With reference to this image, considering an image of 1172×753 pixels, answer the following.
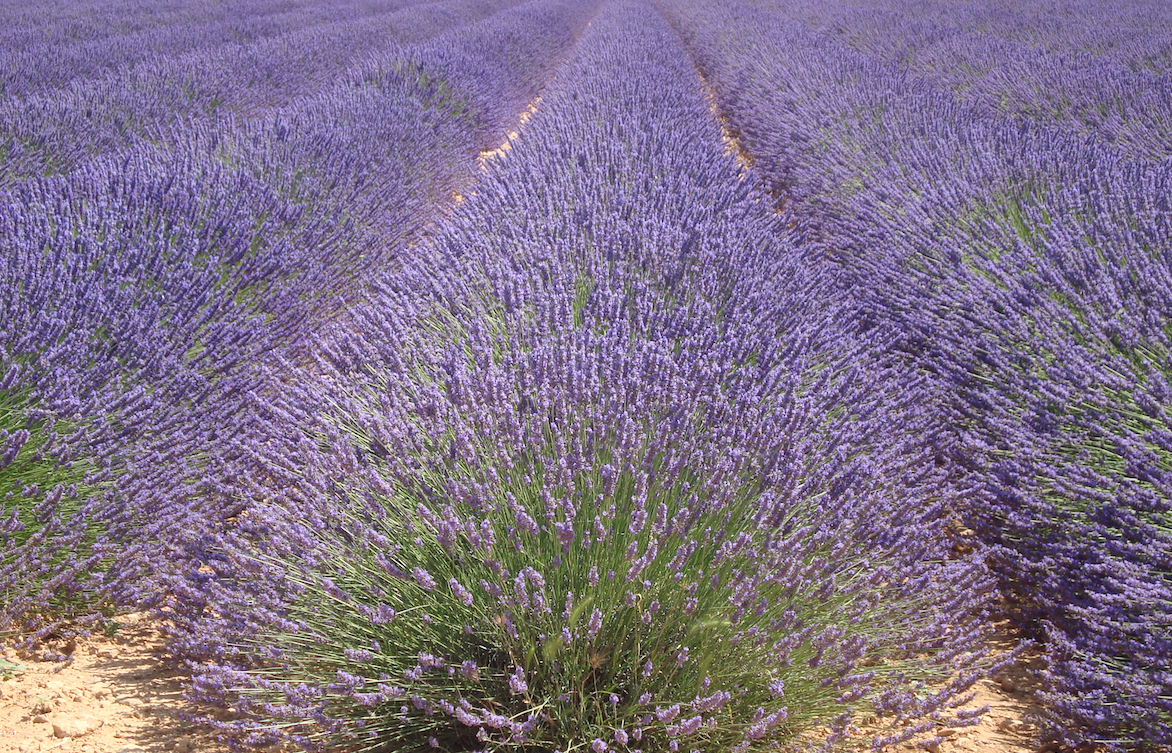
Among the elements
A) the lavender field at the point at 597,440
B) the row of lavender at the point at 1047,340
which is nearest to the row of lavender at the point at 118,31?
the lavender field at the point at 597,440

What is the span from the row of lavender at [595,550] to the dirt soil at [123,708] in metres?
0.12

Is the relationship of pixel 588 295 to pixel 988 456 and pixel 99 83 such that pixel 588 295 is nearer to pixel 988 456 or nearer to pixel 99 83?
pixel 988 456

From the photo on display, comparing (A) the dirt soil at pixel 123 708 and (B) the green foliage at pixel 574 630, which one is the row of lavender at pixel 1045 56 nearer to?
(A) the dirt soil at pixel 123 708

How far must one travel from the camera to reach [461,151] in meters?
5.90

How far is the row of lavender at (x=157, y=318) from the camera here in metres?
1.91

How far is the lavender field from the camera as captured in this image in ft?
4.71

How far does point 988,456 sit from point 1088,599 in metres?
0.53

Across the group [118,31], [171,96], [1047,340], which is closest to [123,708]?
[1047,340]

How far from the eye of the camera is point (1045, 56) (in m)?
7.30

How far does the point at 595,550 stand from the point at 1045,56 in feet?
25.2

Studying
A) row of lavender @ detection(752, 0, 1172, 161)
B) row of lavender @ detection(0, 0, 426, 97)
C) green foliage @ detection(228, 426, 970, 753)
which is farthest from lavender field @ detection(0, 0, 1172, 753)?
row of lavender @ detection(0, 0, 426, 97)

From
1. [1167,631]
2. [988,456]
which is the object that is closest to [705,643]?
[1167,631]

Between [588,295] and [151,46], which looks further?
[151,46]

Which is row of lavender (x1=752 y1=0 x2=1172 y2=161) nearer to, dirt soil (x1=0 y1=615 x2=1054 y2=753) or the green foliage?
dirt soil (x1=0 y1=615 x2=1054 y2=753)
